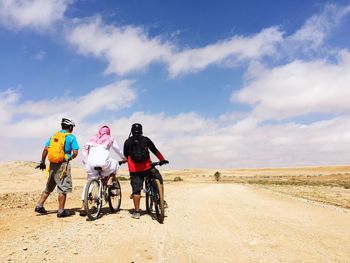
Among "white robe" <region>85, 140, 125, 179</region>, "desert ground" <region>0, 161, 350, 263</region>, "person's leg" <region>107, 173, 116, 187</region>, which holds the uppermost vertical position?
"white robe" <region>85, 140, 125, 179</region>

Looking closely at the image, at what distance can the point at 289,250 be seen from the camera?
641cm

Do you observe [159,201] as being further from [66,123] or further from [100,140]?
[66,123]

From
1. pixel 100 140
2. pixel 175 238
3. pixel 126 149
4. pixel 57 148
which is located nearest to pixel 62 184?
pixel 57 148

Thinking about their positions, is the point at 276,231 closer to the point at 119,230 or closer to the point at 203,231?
the point at 203,231

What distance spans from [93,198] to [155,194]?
1.46 metres

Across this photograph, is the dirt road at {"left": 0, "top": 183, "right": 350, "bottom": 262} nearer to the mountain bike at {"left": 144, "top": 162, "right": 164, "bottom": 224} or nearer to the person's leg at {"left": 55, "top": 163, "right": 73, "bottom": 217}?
the mountain bike at {"left": 144, "top": 162, "right": 164, "bottom": 224}

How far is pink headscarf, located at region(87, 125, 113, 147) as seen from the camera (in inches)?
385

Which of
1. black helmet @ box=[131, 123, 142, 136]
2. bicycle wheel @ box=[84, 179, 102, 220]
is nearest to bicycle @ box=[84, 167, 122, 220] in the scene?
bicycle wheel @ box=[84, 179, 102, 220]

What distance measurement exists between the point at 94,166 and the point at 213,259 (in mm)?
4651

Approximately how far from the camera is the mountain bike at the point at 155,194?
28.9 feet

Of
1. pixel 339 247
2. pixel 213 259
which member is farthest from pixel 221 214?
pixel 213 259

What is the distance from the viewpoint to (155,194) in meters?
9.41

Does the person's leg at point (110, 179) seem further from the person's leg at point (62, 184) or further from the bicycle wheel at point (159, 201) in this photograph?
the bicycle wheel at point (159, 201)

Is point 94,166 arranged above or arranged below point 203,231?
above
